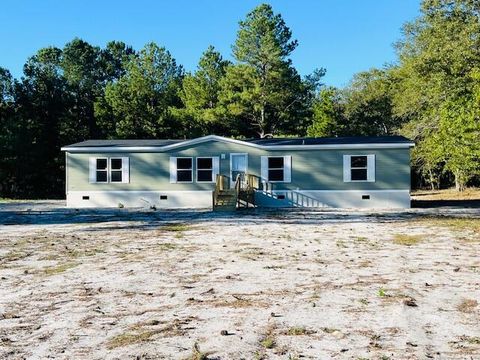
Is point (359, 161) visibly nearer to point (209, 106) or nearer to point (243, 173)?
point (243, 173)

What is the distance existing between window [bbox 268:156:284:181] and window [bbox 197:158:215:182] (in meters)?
2.41

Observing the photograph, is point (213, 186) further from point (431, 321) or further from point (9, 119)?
point (9, 119)

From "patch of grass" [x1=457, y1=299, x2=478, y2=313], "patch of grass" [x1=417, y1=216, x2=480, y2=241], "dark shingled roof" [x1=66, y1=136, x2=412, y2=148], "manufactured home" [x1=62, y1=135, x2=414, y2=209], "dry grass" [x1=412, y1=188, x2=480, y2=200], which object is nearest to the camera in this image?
"patch of grass" [x1=457, y1=299, x2=478, y2=313]

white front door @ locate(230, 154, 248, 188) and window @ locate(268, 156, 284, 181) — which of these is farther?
white front door @ locate(230, 154, 248, 188)

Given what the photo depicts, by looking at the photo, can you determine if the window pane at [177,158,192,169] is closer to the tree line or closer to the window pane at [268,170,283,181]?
the window pane at [268,170,283,181]

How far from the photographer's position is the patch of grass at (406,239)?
30.5ft

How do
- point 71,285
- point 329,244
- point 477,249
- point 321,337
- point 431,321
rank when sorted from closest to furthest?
1. point 321,337
2. point 431,321
3. point 71,285
4. point 477,249
5. point 329,244

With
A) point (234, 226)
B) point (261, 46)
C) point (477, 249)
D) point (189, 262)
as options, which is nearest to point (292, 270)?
point (189, 262)

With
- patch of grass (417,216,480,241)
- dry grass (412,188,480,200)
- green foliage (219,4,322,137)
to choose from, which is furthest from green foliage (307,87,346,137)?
patch of grass (417,216,480,241)

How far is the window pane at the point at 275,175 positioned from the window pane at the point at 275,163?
0.64 feet

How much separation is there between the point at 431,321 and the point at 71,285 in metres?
4.14

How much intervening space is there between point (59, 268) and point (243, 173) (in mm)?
12539

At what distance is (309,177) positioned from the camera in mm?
18750

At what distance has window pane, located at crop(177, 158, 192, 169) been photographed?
1931 centimetres
